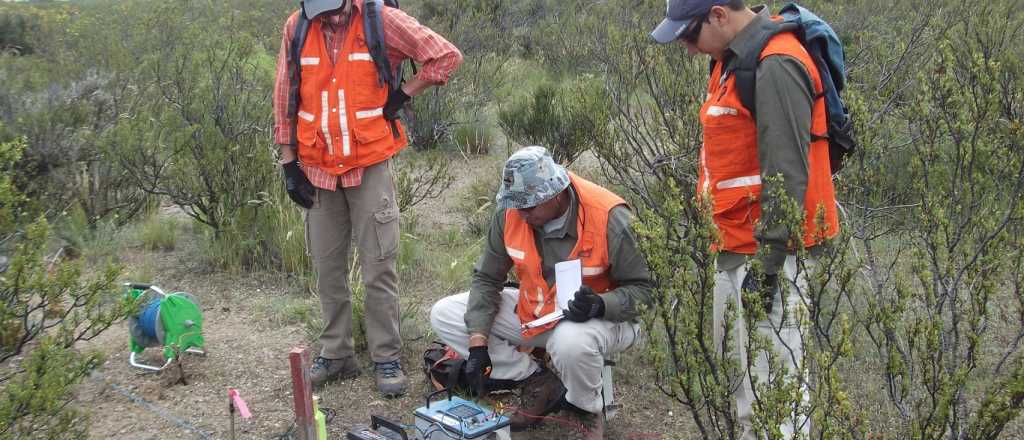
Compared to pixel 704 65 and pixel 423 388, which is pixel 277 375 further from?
pixel 704 65

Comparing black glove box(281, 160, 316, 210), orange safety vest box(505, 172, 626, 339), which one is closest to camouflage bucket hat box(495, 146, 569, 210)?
orange safety vest box(505, 172, 626, 339)

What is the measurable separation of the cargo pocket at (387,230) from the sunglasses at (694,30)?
5.28 ft

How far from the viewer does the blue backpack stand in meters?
2.55

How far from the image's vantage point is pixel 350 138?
12.1 ft

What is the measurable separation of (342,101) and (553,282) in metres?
1.16

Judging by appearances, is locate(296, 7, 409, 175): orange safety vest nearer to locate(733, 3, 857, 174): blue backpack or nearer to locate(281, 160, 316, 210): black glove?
locate(281, 160, 316, 210): black glove

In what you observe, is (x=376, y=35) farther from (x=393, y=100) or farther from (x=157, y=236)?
(x=157, y=236)

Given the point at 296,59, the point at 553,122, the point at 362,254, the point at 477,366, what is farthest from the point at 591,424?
the point at 553,122

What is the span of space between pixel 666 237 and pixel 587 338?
113 cm

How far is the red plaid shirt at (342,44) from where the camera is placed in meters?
3.73

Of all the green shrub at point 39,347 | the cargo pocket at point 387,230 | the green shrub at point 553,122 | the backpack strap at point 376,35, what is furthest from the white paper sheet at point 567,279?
the green shrub at point 553,122

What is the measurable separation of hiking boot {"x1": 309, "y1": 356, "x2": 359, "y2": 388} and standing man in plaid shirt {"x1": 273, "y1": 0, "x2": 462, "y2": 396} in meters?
0.19

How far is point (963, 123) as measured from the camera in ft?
8.70

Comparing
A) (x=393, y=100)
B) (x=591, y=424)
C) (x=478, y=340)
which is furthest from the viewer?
(x=393, y=100)
